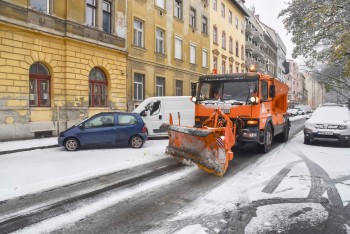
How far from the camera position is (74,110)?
1617cm

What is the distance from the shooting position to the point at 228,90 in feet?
32.1

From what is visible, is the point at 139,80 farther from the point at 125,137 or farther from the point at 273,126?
the point at 273,126

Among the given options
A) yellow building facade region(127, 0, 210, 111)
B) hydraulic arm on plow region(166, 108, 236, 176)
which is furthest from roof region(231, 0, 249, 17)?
hydraulic arm on plow region(166, 108, 236, 176)

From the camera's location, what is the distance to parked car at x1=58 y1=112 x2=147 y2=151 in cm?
1108

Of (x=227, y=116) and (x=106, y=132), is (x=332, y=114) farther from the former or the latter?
(x=106, y=132)

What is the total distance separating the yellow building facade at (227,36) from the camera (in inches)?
1324

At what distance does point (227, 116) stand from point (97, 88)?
36.2 ft

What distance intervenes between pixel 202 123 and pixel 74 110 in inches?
356

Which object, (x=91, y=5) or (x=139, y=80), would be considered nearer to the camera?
(x=91, y=5)

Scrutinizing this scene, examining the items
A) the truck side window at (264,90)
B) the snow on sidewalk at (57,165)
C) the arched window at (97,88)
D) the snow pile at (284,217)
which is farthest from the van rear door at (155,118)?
the snow pile at (284,217)

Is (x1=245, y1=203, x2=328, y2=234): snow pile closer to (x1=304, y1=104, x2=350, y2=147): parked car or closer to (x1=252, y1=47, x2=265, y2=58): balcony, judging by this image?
(x1=304, y1=104, x2=350, y2=147): parked car

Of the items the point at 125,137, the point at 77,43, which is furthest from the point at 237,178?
the point at 77,43

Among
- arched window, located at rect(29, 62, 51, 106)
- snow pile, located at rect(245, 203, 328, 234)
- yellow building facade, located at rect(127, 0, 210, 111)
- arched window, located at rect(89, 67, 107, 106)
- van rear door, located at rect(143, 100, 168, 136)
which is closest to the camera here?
snow pile, located at rect(245, 203, 328, 234)

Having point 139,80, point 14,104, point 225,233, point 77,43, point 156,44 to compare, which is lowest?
point 225,233
